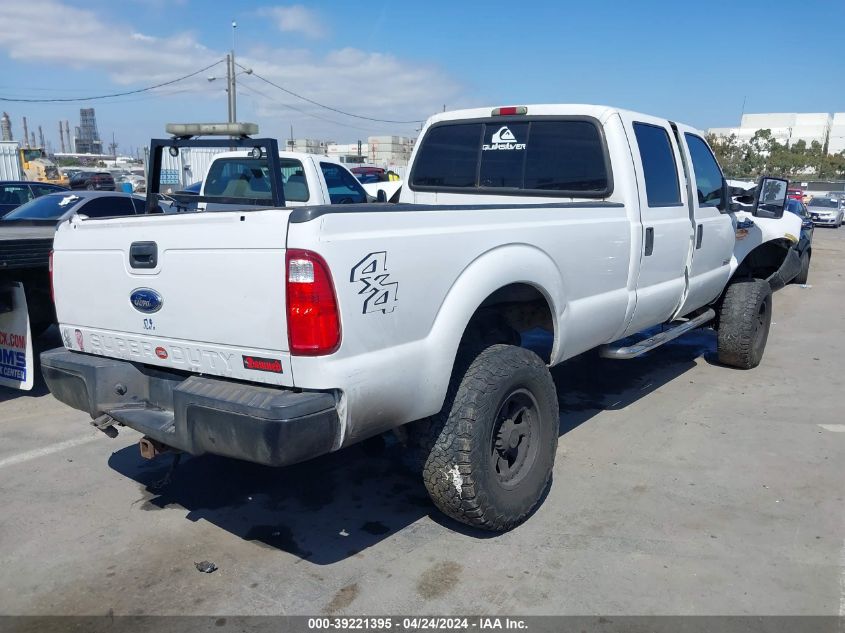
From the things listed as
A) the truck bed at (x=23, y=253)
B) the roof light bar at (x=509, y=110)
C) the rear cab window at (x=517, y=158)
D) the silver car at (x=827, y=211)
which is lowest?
the silver car at (x=827, y=211)

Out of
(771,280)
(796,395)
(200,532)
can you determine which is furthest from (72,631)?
(771,280)

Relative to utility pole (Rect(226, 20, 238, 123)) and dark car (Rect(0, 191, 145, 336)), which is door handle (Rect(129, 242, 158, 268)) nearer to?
dark car (Rect(0, 191, 145, 336))

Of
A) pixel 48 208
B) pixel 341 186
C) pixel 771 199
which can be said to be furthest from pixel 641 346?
pixel 48 208

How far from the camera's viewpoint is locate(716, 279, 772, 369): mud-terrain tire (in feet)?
21.4

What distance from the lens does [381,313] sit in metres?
2.87

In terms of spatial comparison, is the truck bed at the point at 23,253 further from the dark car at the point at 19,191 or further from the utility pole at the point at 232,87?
the utility pole at the point at 232,87

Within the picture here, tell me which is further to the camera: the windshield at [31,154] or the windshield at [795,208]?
the windshield at [31,154]

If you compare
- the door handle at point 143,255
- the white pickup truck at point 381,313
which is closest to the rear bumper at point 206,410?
the white pickup truck at point 381,313

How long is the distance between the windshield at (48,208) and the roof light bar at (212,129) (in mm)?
5777

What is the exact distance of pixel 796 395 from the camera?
6176 millimetres

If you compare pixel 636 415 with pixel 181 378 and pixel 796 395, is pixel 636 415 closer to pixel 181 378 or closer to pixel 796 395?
pixel 796 395

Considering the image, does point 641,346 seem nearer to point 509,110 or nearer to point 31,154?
point 509,110

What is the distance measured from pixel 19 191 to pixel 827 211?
30.0 m

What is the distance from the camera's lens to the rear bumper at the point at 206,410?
268cm
